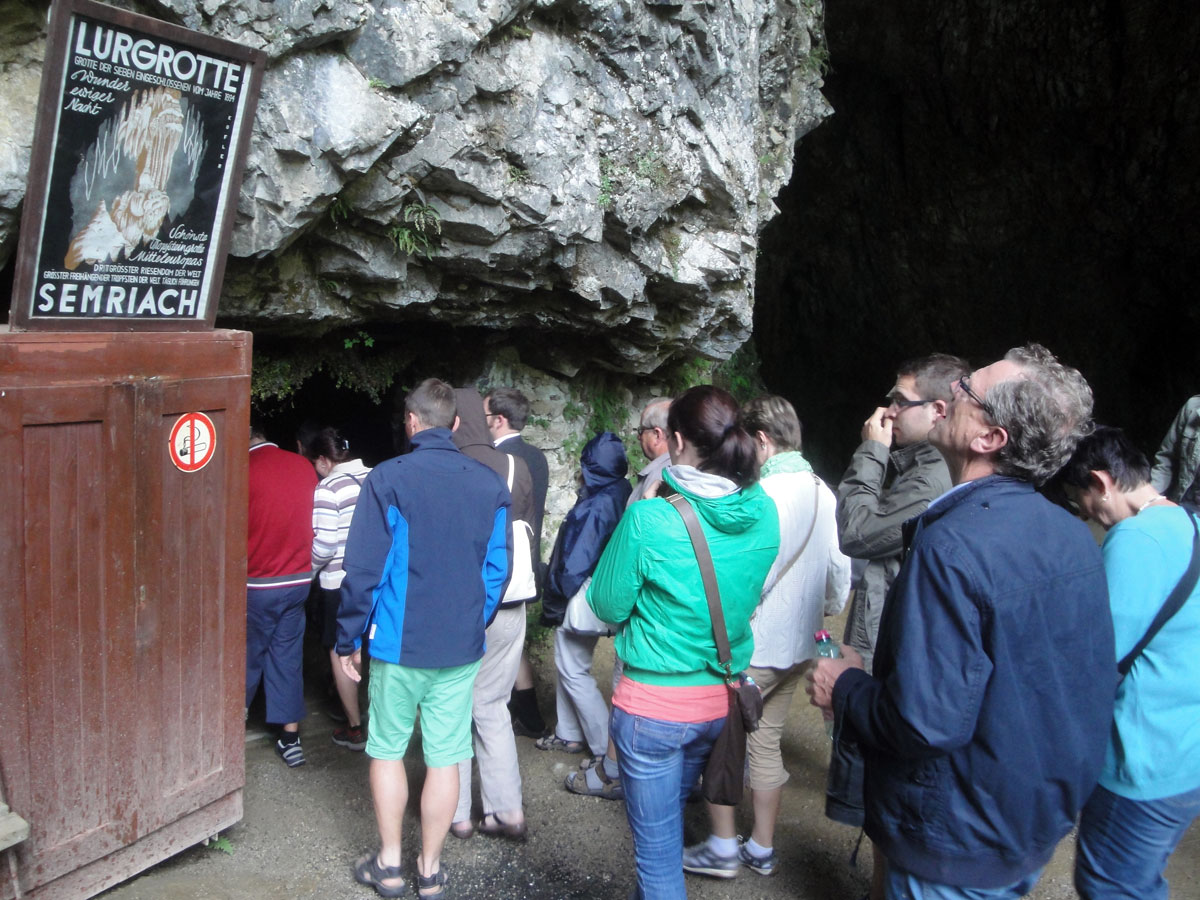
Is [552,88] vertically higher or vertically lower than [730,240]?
higher

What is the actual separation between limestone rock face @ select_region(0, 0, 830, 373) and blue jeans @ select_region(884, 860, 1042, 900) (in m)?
3.46

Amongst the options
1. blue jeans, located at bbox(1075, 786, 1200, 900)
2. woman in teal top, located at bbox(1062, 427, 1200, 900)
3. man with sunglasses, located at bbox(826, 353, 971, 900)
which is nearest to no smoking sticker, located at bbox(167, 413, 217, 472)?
man with sunglasses, located at bbox(826, 353, 971, 900)

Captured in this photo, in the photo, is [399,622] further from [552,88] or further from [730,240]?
[730,240]

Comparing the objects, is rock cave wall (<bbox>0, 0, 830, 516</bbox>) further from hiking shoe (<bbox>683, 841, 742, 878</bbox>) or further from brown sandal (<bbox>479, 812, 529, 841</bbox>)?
hiking shoe (<bbox>683, 841, 742, 878</bbox>)

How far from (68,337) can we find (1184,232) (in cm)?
1094

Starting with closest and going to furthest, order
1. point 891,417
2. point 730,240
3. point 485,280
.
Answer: point 891,417 < point 485,280 < point 730,240

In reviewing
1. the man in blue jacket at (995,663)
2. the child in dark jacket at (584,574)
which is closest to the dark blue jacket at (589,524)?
the child in dark jacket at (584,574)

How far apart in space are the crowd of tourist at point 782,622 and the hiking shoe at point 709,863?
1 centimetres

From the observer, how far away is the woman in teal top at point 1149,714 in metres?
2.73

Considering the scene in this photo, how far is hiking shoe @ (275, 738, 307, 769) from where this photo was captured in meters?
5.01

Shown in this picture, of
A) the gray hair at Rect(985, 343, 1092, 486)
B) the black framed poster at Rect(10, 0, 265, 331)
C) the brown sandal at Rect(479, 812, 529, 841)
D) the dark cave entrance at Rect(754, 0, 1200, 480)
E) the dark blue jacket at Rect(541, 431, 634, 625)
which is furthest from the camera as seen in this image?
the dark cave entrance at Rect(754, 0, 1200, 480)

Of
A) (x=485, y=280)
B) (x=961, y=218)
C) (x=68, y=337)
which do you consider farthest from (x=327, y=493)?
(x=961, y=218)

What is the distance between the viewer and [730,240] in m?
6.18

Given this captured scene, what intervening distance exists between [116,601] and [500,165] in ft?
9.05
